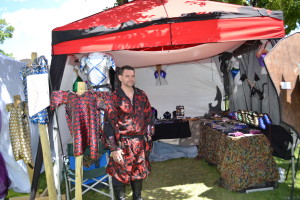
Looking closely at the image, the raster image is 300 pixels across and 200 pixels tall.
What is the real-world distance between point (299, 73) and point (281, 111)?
41 cm

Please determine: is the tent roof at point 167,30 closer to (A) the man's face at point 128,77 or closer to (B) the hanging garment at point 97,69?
(B) the hanging garment at point 97,69

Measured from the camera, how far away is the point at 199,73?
5.81 meters

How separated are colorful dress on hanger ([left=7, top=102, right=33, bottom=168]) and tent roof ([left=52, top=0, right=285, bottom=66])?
1.02 meters

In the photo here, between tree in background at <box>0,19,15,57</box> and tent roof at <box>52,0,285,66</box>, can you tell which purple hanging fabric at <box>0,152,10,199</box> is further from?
tree in background at <box>0,19,15,57</box>

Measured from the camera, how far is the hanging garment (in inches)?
110

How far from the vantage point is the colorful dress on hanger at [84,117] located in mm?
2354

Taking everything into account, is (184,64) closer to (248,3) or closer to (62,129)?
(62,129)

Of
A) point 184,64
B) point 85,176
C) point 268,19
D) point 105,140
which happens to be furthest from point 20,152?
point 184,64

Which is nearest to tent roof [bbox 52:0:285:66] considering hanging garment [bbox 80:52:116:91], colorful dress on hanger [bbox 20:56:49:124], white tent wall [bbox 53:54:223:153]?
hanging garment [bbox 80:52:116:91]

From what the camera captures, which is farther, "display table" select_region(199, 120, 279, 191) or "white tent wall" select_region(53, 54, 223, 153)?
"white tent wall" select_region(53, 54, 223, 153)

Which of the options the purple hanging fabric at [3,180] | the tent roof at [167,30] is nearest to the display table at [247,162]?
the tent roof at [167,30]

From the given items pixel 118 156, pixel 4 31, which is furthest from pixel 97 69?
pixel 4 31

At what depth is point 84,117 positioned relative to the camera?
242 centimetres

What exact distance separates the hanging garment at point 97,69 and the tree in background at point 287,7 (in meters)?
7.40
